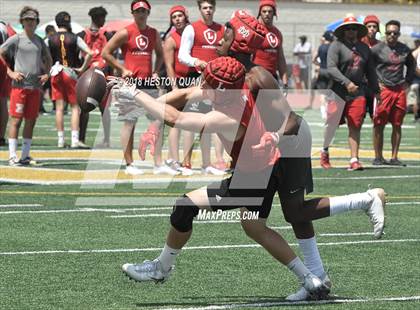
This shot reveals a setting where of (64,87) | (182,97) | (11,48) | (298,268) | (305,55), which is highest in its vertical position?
(182,97)

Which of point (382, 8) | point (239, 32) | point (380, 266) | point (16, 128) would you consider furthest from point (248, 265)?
point (382, 8)

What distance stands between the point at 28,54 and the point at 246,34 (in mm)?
9014

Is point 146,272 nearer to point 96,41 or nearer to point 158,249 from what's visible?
point 158,249

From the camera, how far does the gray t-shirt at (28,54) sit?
52.7ft

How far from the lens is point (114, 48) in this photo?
14.8 m

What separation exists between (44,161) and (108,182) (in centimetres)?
287

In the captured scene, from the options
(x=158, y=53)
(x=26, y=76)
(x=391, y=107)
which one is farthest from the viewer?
(x=391, y=107)

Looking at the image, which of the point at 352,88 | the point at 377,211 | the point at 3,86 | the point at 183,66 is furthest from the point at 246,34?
the point at 3,86

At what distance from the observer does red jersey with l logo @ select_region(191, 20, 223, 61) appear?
14688mm

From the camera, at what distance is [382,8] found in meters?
48.3

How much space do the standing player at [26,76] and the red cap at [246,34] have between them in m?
8.38

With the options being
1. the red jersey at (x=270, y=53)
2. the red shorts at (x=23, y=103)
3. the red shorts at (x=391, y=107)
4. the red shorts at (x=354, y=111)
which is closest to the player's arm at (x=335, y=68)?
the red shorts at (x=354, y=111)

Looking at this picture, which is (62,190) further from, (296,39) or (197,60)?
(296,39)

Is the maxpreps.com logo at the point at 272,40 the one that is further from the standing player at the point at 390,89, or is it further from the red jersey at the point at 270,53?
the standing player at the point at 390,89
